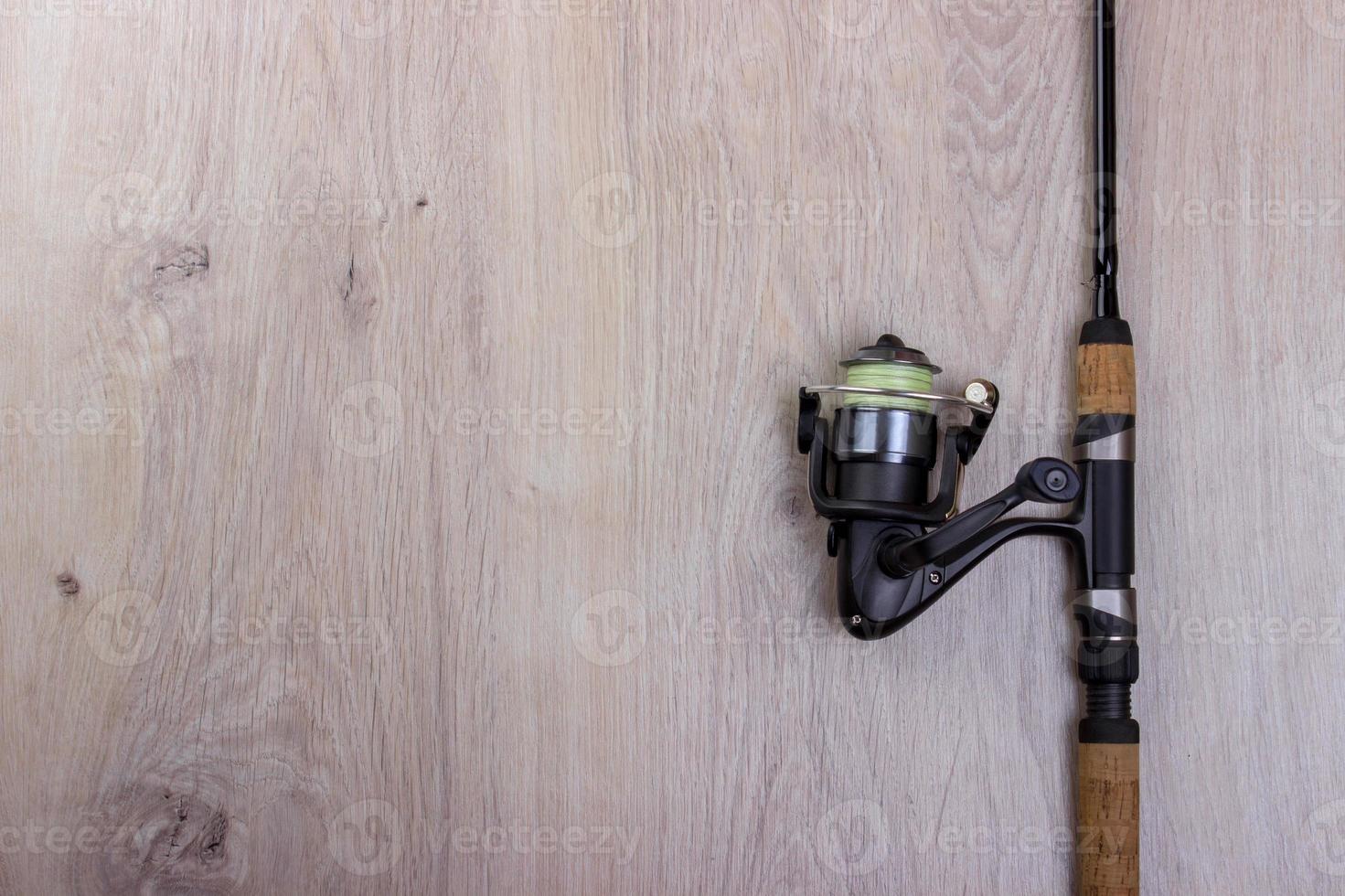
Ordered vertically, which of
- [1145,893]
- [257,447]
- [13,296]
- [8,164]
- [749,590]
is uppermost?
[8,164]

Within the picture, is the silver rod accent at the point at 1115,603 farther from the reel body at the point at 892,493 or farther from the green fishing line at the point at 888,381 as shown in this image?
the green fishing line at the point at 888,381

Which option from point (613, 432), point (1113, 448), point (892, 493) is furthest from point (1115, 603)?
point (613, 432)

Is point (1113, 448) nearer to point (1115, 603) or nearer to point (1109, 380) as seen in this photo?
point (1109, 380)

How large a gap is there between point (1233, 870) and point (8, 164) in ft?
6.27

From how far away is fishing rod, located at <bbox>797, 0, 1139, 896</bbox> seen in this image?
1.17 meters

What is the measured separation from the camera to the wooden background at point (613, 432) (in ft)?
4.18

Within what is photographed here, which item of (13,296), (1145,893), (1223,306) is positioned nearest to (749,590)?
(1145,893)

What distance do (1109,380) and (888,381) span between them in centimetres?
30

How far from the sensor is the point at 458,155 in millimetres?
1330

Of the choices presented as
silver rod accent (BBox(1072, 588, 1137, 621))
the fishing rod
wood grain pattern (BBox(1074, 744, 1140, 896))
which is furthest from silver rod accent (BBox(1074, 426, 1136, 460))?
wood grain pattern (BBox(1074, 744, 1140, 896))

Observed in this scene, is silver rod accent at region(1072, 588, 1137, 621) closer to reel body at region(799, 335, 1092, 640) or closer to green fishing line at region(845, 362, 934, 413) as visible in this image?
reel body at region(799, 335, 1092, 640)

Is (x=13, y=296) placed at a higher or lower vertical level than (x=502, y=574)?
higher

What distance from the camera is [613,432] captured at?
51.7 inches

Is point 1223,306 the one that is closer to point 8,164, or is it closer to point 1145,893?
point 1145,893
